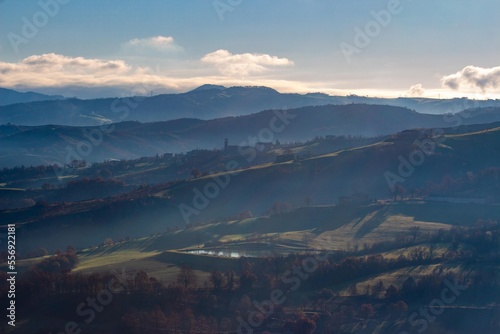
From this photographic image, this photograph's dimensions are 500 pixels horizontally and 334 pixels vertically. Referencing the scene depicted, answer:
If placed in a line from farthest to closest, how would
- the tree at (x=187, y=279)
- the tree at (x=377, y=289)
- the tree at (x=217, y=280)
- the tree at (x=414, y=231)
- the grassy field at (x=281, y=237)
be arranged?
the tree at (x=414, y=231), the grassy field at (x=281, y=237), the tree at (x=187, y=279), the tree at (x=217, y=280), the tree at (x=377, y=289)

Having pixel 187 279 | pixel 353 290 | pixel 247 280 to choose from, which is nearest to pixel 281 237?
pixel 247 280

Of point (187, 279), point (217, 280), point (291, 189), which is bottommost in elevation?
point (217, 280)

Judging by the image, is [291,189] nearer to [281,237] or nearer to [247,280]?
[281,237]

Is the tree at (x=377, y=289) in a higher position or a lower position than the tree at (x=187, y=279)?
lower

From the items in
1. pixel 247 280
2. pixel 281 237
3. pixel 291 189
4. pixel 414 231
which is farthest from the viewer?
pixel 291 189

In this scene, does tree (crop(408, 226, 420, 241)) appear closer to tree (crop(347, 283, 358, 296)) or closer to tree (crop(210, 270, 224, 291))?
tree (crop(347, 283, 358, 296))

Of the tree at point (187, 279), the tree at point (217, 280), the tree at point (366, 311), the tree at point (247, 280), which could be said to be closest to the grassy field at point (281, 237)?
the tree at point (187, 279)

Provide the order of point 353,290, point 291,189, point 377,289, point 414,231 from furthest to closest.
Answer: point 291,189 < point 414,231 < point 353,290 < point 377,289

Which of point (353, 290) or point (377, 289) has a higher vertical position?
point (377, 289)

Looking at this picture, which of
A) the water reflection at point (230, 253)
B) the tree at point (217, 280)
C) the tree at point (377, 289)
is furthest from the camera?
the water reflection at point (230, 253)

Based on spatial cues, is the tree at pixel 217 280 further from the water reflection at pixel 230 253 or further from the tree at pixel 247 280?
the water reflection at pixel 230 253

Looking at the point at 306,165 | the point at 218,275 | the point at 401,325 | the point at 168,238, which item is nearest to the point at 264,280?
the point at 218,275

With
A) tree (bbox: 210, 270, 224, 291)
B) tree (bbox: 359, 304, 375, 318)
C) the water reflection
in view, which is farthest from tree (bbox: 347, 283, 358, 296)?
the water reflection
